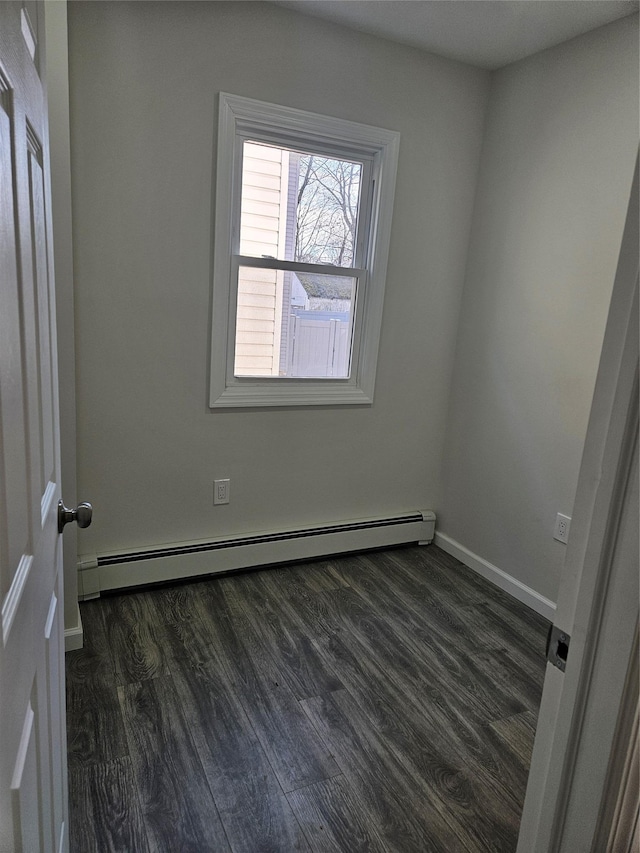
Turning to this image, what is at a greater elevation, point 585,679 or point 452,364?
point 452,364

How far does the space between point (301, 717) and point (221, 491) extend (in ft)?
3.80

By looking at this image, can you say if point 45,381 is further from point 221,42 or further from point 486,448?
point 486,448

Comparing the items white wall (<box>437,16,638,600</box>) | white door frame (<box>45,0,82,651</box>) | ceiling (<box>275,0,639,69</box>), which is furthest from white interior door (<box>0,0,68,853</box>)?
white wall (<box>437,16,638,600</box>)

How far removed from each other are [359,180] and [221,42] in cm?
85

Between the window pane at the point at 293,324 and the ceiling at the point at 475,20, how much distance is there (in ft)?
3.57

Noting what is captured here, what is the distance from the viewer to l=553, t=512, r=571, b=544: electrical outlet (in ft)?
8.23

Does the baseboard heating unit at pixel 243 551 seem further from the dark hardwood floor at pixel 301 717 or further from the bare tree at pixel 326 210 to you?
the bare tree at pixel 326 210

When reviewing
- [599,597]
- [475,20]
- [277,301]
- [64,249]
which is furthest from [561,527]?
[64,249]

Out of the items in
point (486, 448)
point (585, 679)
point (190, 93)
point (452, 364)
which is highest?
point (190, 93)

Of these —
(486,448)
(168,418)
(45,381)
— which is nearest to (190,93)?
(168,418)

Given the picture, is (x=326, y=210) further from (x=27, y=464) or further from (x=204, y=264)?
(x=27, y=464)

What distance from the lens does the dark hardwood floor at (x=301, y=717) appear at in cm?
148

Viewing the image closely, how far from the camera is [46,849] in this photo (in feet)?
3.05

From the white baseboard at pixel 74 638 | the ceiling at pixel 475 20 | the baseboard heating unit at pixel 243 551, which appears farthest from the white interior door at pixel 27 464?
the ceiling at pixel 475 20
